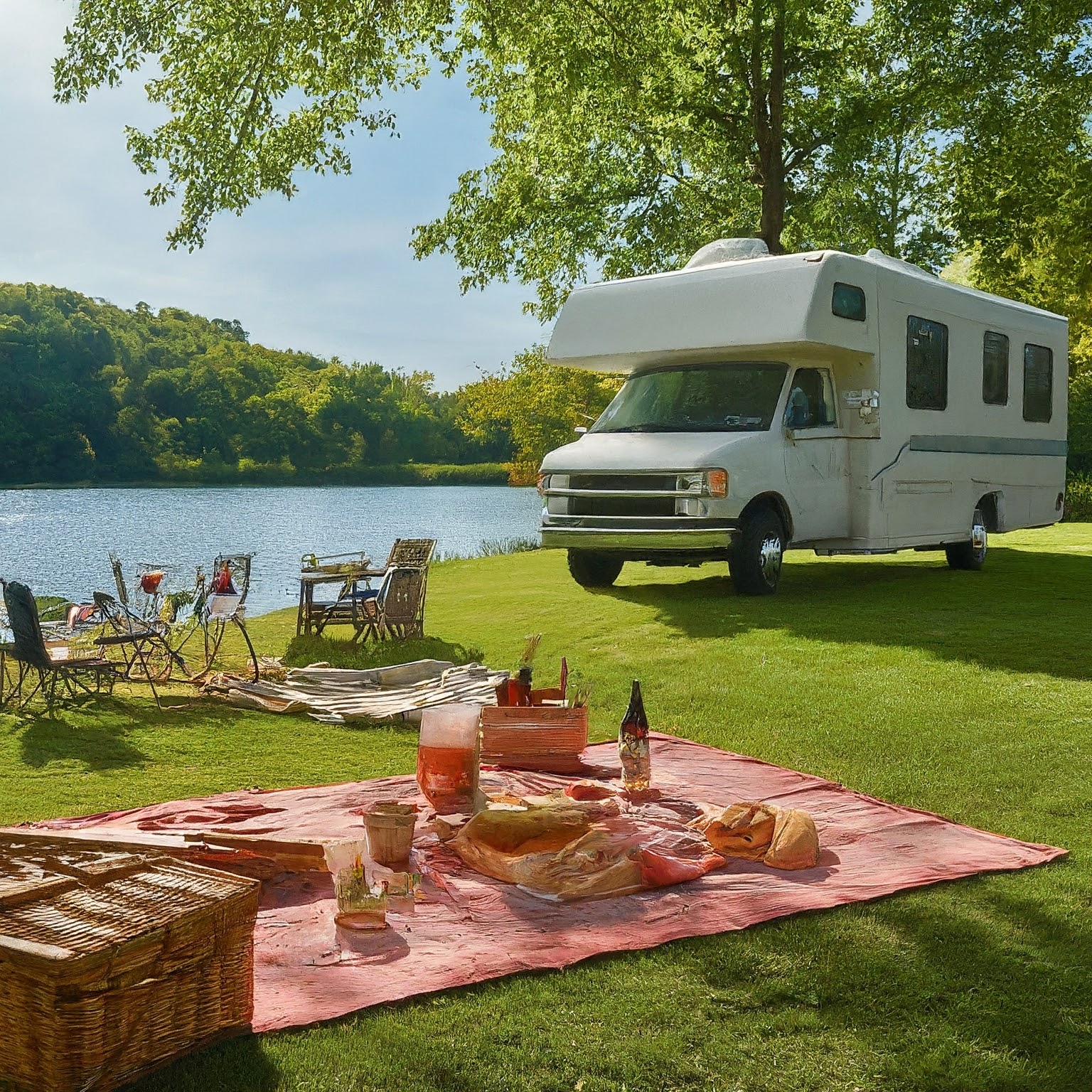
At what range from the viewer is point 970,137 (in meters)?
21.5

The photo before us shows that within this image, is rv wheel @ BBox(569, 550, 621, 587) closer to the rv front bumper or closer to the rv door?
the rv front bumper

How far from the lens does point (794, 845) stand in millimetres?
5020

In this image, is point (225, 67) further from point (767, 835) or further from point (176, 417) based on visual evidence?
point (176, 417)

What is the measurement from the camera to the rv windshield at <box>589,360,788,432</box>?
1180 centimetres

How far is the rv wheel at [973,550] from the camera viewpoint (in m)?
14.3

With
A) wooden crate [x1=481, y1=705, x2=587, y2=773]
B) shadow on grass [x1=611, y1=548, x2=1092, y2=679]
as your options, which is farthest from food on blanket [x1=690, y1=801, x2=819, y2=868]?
shadow on grass [x1=611, y1=548, x2=1092, y2=679]

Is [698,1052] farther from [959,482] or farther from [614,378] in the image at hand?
[614,378]

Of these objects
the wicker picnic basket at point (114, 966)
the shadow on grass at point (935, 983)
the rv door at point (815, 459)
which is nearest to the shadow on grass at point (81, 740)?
the wicker picnic basket at point (114, 966)

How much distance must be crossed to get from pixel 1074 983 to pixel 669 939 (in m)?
1.26

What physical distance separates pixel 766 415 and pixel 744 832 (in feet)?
23.4

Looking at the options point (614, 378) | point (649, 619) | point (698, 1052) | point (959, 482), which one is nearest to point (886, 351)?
point (959, 482)

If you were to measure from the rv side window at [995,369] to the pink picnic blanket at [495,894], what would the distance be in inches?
349

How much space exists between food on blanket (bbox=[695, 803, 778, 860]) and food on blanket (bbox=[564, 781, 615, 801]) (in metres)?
0.68

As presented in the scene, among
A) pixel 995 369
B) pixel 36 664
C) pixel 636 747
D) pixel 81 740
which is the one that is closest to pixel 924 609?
pixel 995 369
